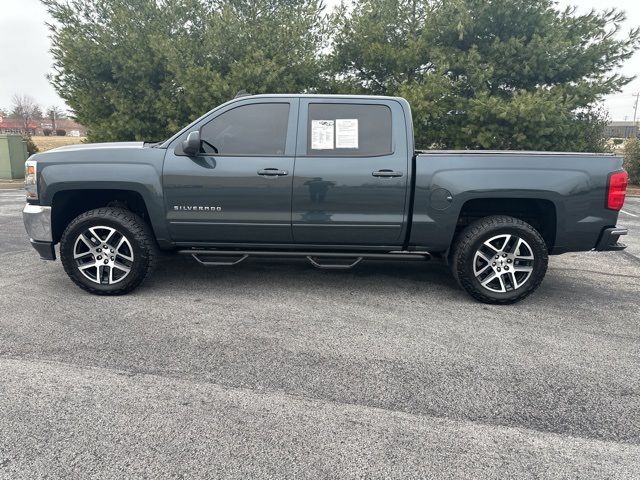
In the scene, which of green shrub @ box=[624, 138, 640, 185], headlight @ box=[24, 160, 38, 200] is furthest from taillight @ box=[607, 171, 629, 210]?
green shrub @ box=[624, 138, 640, 185]

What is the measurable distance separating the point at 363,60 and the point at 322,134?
9.26m

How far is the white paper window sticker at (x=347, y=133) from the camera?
420 cm

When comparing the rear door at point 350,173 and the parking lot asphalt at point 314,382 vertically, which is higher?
the rear door at point 350,173

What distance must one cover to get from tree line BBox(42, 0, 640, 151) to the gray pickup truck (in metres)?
7.65

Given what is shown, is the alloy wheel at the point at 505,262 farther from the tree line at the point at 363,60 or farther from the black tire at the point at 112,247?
the tree line at the point at 363,60

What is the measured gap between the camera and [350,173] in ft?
13.5

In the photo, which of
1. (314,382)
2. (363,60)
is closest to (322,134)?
(314,382)

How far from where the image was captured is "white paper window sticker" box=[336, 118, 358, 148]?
4203 millimetres

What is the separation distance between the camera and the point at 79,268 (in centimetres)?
425

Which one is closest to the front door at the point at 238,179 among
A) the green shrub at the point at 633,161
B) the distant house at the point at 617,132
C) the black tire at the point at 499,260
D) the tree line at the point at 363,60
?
the black tire at the point at 499,260

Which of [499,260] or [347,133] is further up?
[347,133]

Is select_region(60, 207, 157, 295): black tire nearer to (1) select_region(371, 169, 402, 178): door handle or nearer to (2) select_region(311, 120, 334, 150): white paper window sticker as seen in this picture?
(2) select_region(311, 120, 334, 150): white paper window sticker

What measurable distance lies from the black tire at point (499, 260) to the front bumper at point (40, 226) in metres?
3.81

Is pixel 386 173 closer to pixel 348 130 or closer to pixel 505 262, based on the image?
pixel 348 130
